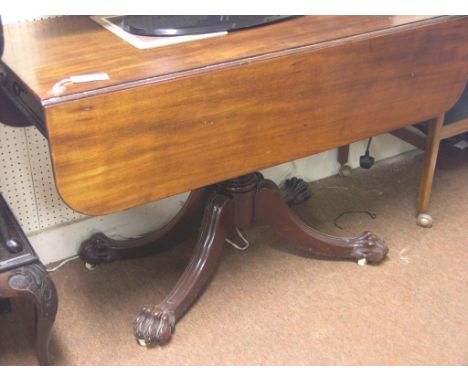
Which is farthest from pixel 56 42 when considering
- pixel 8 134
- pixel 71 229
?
pixel 71 229

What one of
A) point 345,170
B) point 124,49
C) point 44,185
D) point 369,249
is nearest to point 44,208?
point 44,185

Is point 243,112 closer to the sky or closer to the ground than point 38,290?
closer to the sky

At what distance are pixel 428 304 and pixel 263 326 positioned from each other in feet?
1.52

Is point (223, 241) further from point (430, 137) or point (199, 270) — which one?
point (430, 137)

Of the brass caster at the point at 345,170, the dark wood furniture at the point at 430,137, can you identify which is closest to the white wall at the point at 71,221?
the brass caster at the point at 345,170

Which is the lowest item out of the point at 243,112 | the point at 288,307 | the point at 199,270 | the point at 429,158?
the point at 288,307

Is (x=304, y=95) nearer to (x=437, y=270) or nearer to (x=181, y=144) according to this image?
(x=181, y=144)

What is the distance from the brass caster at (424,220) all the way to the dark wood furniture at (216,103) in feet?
1.36

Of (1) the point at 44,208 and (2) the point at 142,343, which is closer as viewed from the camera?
(2) the point at 142,343

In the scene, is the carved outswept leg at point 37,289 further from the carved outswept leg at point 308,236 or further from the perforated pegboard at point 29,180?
the carved outswept leg at point 308,236

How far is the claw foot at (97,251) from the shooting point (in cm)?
180

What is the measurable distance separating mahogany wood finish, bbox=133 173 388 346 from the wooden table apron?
0.79 ft

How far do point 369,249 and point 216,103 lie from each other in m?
0.76

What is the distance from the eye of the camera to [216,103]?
4.20 ft
